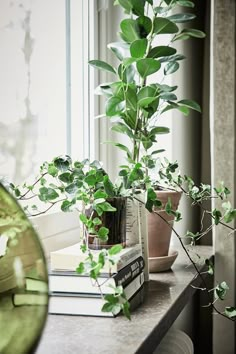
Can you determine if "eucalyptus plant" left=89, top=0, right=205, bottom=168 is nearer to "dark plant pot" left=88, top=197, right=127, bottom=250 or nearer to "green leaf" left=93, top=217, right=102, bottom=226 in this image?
"dark plant pot" left=88, top=197, right=127, bottom=250

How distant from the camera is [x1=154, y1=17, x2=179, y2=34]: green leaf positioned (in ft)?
4.73

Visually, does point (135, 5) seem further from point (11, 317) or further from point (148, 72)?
point (11, 317)

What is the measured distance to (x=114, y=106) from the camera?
55.6 inches

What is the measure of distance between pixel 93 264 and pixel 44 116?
774 millimetres

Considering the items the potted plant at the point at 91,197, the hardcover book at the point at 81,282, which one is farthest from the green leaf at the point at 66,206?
the hardcover book at the point at 81,282

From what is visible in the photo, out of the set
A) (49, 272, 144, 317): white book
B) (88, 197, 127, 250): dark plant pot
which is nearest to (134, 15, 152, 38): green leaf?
(88, 197, 127, 250): dark plant pot

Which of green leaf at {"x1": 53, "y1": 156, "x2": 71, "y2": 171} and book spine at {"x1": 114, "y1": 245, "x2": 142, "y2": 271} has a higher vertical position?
green leaf at {"x1": 53, "y1": 156, "x2": 71, "y2": 171}

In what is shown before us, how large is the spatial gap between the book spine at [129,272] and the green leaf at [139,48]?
47 centimetres

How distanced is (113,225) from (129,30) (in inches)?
21.3

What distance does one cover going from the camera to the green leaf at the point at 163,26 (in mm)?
1440

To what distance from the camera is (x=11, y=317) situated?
67 centimetres

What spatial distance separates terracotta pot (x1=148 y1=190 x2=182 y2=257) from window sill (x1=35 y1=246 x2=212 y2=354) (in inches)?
9.9

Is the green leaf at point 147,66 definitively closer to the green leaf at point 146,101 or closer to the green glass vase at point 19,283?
the green leaf at point 146,101

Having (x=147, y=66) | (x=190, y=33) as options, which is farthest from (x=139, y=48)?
(x=190, y=33)
